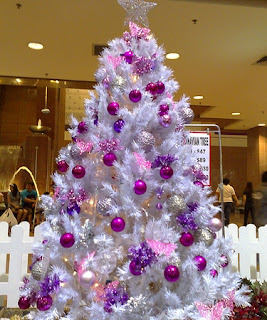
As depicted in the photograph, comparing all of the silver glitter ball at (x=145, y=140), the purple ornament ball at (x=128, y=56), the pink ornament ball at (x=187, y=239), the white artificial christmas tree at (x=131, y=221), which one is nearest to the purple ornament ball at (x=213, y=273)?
the white artificial christmas tree at (x=131, y=221)

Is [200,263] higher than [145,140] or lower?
lower

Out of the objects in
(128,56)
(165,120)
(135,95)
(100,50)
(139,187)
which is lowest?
(139,187)

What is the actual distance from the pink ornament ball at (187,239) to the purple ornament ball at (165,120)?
524 mm

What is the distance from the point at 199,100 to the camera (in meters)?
8.24

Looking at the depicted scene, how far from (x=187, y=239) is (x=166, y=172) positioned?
1.02 feet

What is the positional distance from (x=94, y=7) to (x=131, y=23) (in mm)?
2304

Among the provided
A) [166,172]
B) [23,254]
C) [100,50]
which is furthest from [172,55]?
[166,172]

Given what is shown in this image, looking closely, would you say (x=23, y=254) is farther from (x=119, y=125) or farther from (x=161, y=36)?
(x=161, y=36)

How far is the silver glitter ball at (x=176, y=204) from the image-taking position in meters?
1.61

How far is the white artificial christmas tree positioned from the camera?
152cm

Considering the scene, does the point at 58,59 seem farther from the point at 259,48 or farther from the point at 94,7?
the point at 259,48

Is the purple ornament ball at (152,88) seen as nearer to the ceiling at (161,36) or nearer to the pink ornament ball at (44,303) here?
the pink ornament ball at (44,303)

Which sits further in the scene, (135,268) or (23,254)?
(23,254)

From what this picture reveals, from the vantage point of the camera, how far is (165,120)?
5.67 feet
